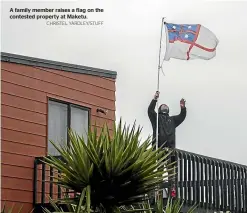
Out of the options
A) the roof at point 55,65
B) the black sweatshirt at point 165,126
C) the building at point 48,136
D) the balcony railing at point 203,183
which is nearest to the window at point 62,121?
the building at point 48,136

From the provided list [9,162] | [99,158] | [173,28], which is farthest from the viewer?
[173,28]

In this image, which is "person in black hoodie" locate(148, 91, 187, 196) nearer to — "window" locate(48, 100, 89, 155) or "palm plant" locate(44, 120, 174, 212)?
"window" locate(48, 100, 89, 155)

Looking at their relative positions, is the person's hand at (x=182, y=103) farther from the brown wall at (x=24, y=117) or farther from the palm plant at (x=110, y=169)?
the palm plant at (x=110, y=169)

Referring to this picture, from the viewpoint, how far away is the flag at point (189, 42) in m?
15.2

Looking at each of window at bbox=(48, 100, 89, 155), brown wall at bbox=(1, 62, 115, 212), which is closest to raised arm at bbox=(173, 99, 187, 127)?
window at bbox=(48, 100, 89, 155)

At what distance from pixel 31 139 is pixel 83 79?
2.03m

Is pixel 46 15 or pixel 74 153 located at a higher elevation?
pixel 46 15

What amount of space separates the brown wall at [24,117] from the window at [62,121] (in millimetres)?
152

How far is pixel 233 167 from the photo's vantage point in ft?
51.0

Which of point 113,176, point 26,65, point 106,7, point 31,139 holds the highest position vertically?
point 106,7

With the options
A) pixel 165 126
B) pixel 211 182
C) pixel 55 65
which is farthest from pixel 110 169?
pixel 55 65

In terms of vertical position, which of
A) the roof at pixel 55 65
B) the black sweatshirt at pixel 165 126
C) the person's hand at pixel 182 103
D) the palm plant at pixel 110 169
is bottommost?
the palm plant at pixel 110 169

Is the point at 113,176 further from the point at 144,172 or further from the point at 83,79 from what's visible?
the point at 83,79

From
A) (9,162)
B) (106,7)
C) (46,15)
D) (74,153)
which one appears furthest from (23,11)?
(74,153)
